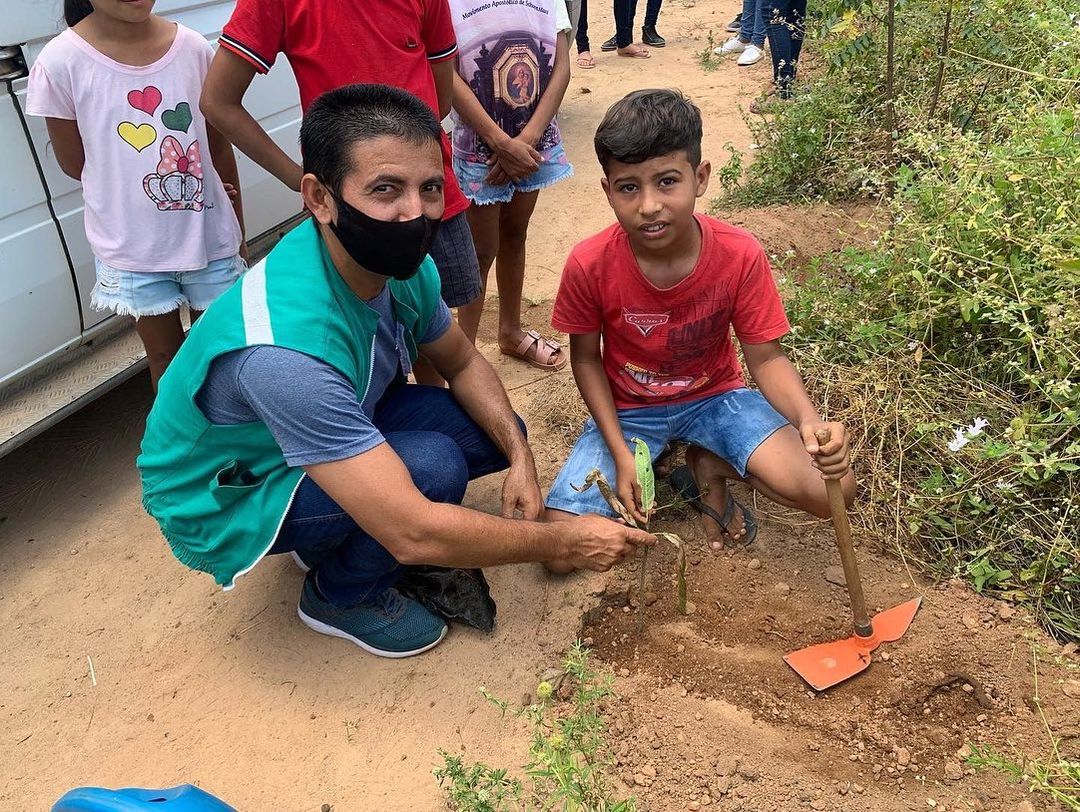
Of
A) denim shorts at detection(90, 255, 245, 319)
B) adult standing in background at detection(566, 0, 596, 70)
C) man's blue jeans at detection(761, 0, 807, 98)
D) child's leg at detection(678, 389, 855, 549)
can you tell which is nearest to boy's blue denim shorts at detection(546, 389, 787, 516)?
child's leg at detection(678, 389, 855, 549)

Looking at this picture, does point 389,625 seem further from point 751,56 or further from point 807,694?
point 751,56

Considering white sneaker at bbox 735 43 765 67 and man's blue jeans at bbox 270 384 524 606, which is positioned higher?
man's blue jeans at bbox 270 384 524 606

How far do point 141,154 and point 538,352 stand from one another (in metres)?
1.61

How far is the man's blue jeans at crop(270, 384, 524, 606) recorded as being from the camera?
2.11m

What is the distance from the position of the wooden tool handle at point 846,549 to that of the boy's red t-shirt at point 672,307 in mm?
457

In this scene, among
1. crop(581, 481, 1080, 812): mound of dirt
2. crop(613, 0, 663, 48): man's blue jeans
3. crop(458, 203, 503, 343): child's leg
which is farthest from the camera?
crop(613, 0, 663, 48): man's blue jeans

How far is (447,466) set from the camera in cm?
221

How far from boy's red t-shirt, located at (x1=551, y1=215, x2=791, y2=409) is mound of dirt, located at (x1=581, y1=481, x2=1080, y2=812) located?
1.89 feet

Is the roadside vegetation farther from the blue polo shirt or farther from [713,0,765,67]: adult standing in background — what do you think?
[713,0,765,67]: adult standing in background

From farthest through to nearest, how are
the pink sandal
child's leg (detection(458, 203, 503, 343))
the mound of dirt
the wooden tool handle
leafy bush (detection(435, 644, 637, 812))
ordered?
the pink sandal
child's leg (detection(458, 203, 503, 343))
the wooden tool handle
the mound of dirt
leafy bush (detection(435, 644, 637, 812))

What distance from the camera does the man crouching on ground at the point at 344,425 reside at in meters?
1.80

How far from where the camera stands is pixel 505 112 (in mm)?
3111

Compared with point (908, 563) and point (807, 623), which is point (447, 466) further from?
point (908, 563)

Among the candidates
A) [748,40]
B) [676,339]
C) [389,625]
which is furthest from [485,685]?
[748,40]
